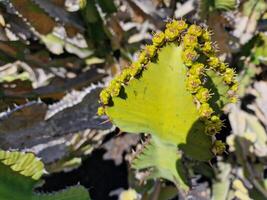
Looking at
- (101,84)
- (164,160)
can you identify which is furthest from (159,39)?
(101,84)

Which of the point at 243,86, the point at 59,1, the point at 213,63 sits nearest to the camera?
the point at 213,63

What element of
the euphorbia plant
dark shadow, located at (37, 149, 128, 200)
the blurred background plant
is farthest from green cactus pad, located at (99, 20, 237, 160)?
dark shadow, located at (37, 149, 128, 200)

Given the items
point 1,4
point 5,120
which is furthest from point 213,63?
point 1,4

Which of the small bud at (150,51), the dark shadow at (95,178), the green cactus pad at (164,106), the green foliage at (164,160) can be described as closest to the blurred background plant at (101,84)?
the dark shadow at (95,178)

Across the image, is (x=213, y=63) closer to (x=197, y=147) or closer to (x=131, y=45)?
(x=197, y=147)

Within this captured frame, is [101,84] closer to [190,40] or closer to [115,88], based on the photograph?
[115,88]

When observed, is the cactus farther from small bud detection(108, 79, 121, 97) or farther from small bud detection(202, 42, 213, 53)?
small bud detection(202, 42, 213, 53)
